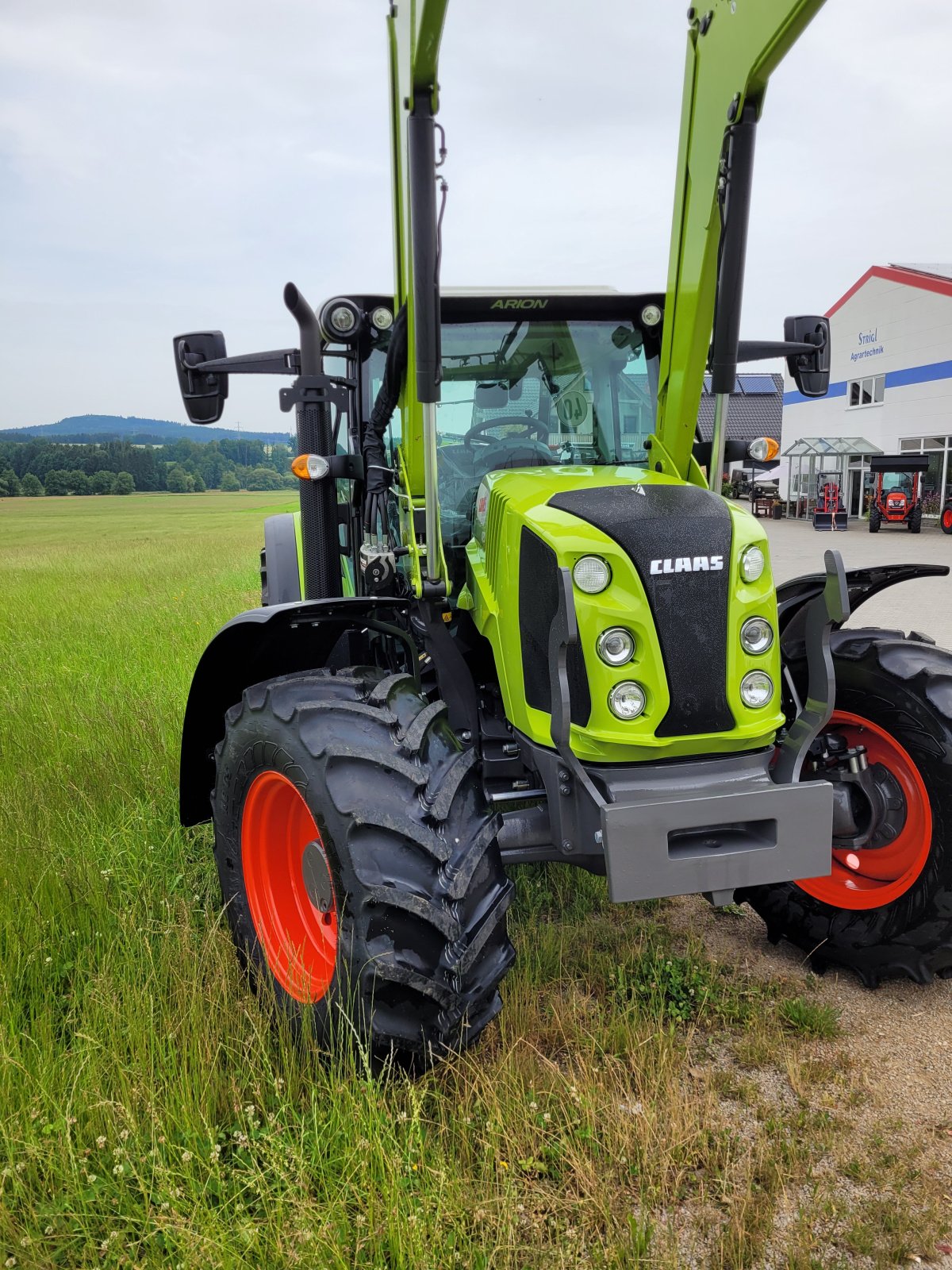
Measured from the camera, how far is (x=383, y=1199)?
2092mm

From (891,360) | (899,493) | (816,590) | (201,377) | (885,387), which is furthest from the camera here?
(885,387)

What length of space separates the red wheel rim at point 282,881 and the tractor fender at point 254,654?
1.36 feet

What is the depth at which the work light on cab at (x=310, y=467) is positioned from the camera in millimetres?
3736

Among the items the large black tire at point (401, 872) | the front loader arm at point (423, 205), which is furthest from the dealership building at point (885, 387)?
the large black tire at point (401, 872)

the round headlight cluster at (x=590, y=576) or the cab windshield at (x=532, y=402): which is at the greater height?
the cab windshield at (x=532, y=402)

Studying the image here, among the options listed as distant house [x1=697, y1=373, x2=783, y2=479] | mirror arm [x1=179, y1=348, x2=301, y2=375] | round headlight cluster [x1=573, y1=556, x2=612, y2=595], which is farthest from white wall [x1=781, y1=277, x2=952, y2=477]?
round headlight cluster [x1=573, y1=556, x2=612, y2=595]

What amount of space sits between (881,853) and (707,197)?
7.53 ft

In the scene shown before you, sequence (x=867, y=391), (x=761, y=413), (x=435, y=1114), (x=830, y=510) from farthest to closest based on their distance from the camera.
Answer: (x=761, y=413)
(x=867, y=391)
(x=830, y=510)
(x=435, y=1114)

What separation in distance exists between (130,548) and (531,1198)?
68.6 ft

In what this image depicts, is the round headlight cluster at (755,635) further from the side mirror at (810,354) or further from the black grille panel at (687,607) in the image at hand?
the side mirror at (810,354)

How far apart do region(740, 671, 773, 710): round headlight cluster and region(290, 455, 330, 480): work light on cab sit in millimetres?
1922

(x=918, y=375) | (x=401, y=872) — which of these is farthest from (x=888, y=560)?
(x=401, y=872)

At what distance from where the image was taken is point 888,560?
16.2 metres

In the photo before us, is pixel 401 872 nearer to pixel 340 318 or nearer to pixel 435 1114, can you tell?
pixel 435 1114
